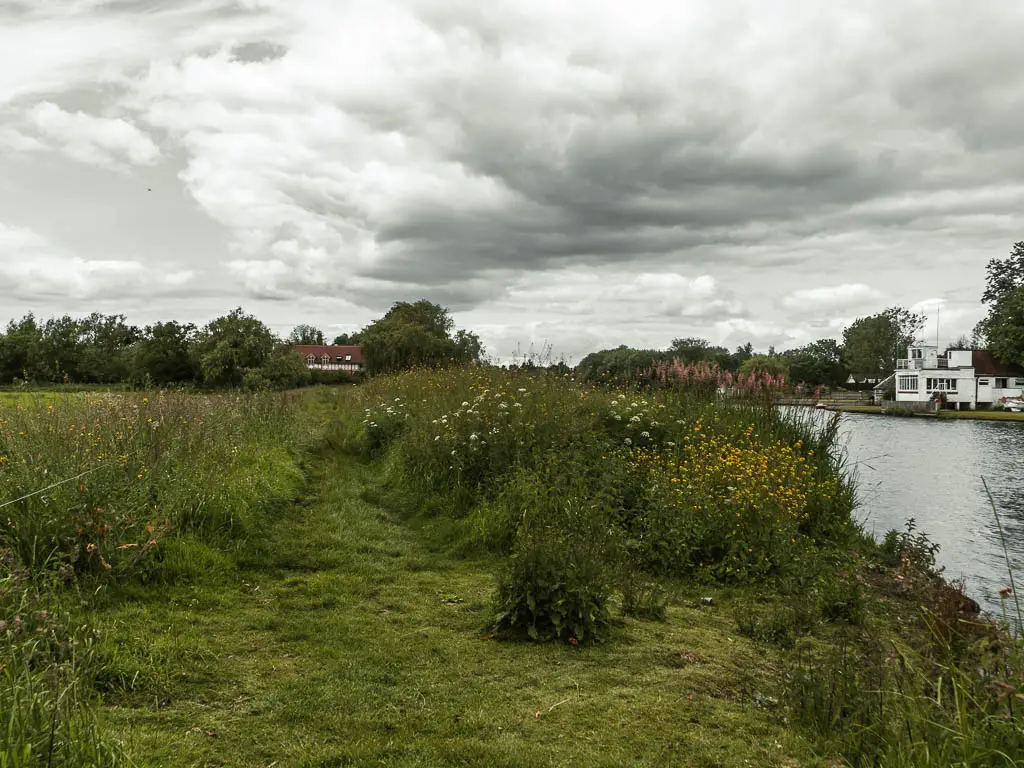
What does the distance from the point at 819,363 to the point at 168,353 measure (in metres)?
80.3

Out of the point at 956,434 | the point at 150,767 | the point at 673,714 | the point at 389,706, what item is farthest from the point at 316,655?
the point at 956,434

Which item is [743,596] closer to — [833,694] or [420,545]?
[833,694]

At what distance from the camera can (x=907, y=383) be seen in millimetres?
59812

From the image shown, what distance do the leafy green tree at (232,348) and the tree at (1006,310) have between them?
5761 cm

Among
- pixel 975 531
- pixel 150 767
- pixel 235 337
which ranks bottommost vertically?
pixel 975 531

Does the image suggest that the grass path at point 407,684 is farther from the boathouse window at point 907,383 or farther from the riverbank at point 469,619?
the boathouse window at point 907,383

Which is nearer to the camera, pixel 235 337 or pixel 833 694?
pixel 833 694

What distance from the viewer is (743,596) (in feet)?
20.5

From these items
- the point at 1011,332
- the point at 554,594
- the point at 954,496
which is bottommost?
the point at 954,496

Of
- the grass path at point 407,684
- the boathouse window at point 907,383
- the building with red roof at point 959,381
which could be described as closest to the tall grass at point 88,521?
the grass path at point 407,684

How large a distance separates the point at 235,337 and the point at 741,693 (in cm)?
3418

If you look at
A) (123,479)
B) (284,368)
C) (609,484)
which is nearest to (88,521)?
(123,479)

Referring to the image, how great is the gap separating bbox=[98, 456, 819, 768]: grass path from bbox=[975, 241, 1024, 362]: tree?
64.2 m

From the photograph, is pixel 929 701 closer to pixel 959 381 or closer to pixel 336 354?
pixel 959 381
